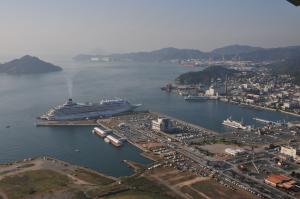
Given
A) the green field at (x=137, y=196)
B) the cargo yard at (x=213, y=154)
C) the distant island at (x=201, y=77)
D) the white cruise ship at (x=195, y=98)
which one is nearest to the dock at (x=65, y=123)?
the cargo yard at (x=213, y=154)

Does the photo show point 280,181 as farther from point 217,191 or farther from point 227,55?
point 227,55

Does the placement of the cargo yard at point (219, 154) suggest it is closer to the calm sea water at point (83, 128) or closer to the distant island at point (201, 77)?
the calm sea water at point (83, 128)

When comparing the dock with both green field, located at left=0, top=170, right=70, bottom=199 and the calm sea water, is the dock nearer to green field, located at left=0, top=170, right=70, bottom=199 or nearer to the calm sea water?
the calm sea water

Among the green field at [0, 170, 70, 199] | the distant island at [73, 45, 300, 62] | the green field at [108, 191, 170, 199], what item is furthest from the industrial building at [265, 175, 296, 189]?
the distant island at [73, 45, 300, 62]

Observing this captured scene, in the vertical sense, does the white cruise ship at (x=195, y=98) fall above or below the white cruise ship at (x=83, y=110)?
below

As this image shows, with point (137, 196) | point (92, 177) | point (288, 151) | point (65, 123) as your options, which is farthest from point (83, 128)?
point (288, 151)

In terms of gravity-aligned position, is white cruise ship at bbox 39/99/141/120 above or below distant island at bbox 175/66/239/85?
below
